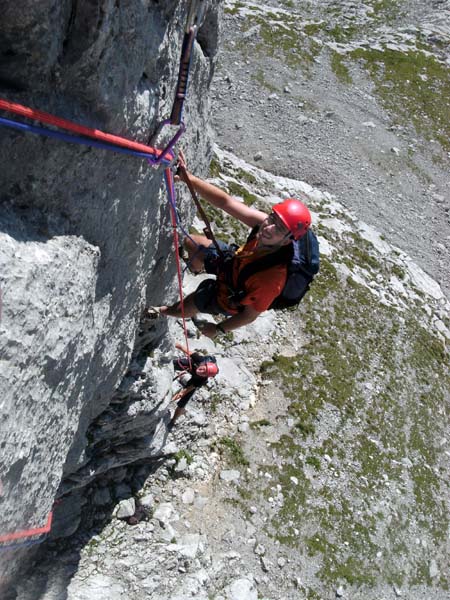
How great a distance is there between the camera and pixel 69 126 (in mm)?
4605

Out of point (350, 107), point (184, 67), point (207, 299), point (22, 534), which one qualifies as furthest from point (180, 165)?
point (350, 107)

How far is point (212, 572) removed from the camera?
40.2 ft

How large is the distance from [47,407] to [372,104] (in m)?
34.1

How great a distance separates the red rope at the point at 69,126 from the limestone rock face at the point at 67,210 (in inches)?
4.9

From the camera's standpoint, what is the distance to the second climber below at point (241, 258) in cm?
794

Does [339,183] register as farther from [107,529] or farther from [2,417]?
[2,417]

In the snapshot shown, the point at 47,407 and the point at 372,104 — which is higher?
the point at 47,407

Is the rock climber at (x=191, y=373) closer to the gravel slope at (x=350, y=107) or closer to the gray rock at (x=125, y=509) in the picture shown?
the gray rock at (x=125, y=509)

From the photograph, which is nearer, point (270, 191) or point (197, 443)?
point (197, 443)

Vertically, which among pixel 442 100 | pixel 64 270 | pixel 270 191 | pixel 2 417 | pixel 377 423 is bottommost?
pixel 377 423

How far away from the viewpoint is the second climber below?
794 centimetres

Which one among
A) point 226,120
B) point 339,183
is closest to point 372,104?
point 339,183

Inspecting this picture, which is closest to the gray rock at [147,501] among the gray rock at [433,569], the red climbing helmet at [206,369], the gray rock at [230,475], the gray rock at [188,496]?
the gray rock at [188,496]

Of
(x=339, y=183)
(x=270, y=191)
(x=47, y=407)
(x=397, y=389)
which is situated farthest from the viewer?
(x=339, y=183)
